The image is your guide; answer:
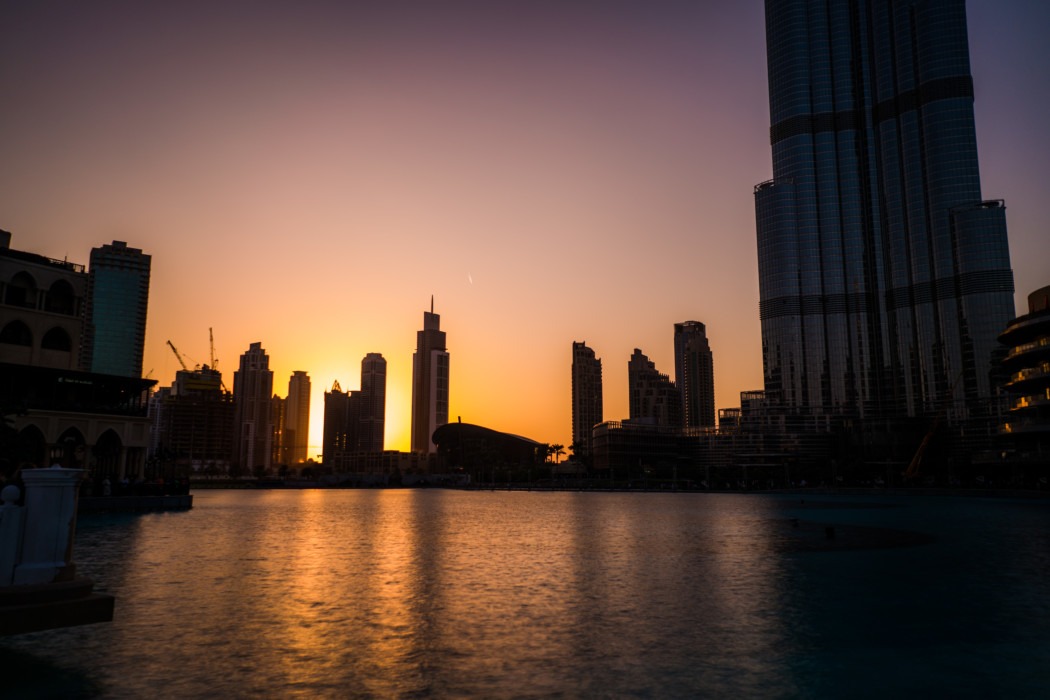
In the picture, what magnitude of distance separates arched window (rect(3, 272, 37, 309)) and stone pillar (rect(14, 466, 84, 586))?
66527 millimetres

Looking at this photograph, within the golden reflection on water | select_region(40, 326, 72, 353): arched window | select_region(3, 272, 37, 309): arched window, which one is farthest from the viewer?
select_region(40, 326, 72, 353): arched window

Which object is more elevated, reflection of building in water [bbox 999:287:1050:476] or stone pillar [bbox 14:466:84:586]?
reflection of building in water [bbox 999:287:1050:476]

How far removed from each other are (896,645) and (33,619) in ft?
49.5

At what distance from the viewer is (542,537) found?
41031 mm

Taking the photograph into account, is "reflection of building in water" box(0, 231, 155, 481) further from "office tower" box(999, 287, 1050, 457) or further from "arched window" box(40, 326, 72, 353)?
"office tower" box(999, 287, 1050, 457)

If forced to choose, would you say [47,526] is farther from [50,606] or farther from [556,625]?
[556,625]

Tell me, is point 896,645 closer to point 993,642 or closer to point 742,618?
point 993,642

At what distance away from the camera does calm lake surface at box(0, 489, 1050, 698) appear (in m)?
11.3

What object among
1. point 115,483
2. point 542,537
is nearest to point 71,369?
point 115,483

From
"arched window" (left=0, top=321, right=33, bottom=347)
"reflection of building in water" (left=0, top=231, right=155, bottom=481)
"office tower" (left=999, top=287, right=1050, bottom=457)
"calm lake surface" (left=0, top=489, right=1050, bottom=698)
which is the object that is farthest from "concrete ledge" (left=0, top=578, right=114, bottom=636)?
"office tower" (left=999, top=287, right=1050, bottom=457)

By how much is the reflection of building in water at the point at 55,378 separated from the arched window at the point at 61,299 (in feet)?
0.27

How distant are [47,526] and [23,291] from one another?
68.0 meters

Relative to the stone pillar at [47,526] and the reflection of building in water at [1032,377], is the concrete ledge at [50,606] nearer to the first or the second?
the stone pillar at [47,526]

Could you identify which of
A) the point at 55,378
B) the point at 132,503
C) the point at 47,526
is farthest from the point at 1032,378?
the point at 55,378
